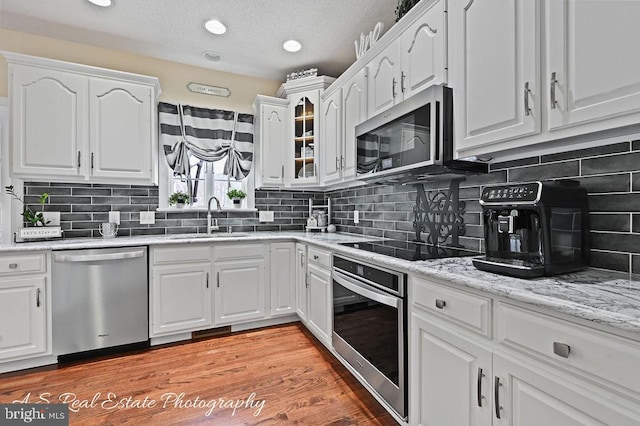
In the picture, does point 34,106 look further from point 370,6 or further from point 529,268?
point 529,268

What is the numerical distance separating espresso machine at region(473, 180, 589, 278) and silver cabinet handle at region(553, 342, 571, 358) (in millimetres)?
286

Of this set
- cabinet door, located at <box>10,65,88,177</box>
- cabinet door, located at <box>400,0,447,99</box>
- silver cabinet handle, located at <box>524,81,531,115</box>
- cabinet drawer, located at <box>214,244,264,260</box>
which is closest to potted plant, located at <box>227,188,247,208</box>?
cabinet drawer, located at <box>214,244,264,260</box>

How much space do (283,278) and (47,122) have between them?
2372mm

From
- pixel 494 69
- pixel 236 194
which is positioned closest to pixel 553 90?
pixel 494 69

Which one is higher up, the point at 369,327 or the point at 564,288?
the point at 564,288

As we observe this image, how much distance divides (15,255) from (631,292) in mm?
3322

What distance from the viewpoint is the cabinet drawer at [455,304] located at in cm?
109

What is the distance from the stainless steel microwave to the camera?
5.21 feet

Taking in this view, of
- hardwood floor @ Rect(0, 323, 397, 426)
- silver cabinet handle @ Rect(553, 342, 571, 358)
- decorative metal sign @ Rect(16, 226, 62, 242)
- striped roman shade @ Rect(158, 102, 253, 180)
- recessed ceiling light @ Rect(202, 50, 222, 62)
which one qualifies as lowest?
hardwood floor @ Rect(0, 323, 397, 426)

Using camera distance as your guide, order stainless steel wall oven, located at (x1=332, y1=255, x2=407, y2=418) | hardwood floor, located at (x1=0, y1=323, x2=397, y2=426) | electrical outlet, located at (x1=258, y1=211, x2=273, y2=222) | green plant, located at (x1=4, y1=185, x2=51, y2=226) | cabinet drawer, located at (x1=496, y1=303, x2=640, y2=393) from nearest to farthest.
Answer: cabinet drawer, located at (x1=496, y1=303, x2=640, y2=393) → stainless steel wall oven, located at (x1=332, y1=255, x2=407, y2=418) → hardwood floor, located at (x1=0, y1=323, x2=397, y2=426) → green plant, located at (x1=4, y1=185, x2=51, y2=226) → electrical outlet, located at (x1=258, y1=211, x2=273, y2=222)

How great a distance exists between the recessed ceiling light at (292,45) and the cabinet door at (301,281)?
1860mm

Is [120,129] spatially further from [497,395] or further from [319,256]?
[497,395]

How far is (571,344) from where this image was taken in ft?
2.72

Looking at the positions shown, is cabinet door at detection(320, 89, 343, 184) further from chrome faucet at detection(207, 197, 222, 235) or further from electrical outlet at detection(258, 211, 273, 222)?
chrome faucet at detection(207, 197, 222, 235)
